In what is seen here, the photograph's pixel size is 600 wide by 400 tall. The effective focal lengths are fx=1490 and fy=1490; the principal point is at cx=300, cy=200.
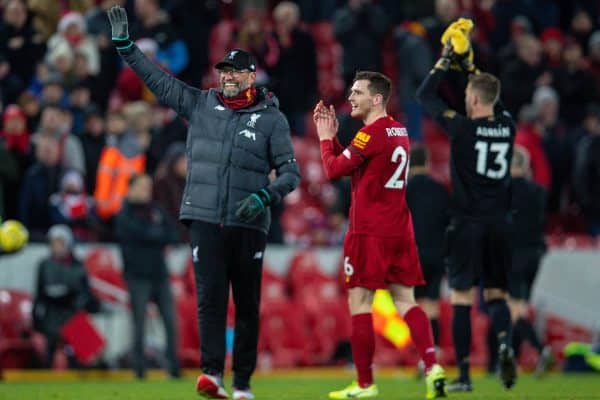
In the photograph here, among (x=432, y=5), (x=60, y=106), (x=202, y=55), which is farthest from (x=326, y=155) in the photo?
(x=432, y=5)

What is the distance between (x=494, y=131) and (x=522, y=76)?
10062mm

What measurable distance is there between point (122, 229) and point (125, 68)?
3.96 meters

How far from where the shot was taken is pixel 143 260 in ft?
57.7

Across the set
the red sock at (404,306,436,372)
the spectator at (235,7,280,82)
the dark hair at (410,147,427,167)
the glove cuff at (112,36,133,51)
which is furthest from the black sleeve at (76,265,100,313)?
the red sock at (404,306,436,372)

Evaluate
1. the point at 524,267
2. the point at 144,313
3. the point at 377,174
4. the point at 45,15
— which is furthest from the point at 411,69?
the point at 377,174

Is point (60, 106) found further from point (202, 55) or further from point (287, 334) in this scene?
point (287, 334)

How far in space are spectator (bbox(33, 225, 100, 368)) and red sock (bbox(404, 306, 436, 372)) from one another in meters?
6.98

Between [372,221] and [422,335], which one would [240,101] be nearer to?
[372,221]

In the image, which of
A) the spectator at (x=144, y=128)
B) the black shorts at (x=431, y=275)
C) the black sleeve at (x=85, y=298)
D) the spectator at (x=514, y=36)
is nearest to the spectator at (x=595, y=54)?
the spectator at (x=514, y=36)

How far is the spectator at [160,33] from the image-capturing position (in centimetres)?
2102

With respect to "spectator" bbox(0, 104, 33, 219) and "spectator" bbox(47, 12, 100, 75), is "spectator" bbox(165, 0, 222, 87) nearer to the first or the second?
"spectator" bbox(47, 12, 100, 75)

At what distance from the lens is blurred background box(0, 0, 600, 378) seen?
18641mm

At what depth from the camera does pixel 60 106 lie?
64.7 feet

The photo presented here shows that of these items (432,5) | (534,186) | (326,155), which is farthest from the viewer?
(432,5)
